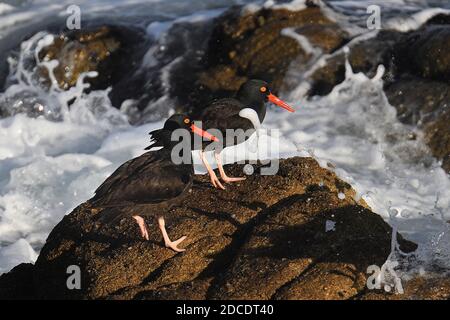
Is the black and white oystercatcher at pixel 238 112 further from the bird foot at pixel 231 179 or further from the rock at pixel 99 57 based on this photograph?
the rock at pixel 99 57

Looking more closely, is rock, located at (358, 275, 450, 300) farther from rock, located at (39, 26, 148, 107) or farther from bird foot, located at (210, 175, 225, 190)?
rock, located at (39, 26, 148, 107)

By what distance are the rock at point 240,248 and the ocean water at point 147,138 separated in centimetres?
181

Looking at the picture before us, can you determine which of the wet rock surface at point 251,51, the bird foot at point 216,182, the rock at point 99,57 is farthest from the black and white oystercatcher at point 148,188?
the rock at point 99,57

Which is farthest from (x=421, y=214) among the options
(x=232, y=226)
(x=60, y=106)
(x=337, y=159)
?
(x=60, y=106)

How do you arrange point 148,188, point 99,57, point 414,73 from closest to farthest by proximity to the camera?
point 148,188
point 414,73
point 99,57

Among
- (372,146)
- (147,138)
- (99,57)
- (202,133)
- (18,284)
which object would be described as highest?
(202,133)

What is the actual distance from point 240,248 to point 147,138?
5.35 m

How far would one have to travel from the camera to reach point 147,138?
9.79 meters

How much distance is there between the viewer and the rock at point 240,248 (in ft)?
14.1

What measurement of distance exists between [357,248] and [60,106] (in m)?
6.69

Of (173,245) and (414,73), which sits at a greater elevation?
(173,245)

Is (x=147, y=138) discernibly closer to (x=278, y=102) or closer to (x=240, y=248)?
(x=278, y=102)

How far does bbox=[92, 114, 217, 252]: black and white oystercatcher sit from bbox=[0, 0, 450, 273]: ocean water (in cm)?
254

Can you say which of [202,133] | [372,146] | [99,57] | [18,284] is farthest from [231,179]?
[99,57]
